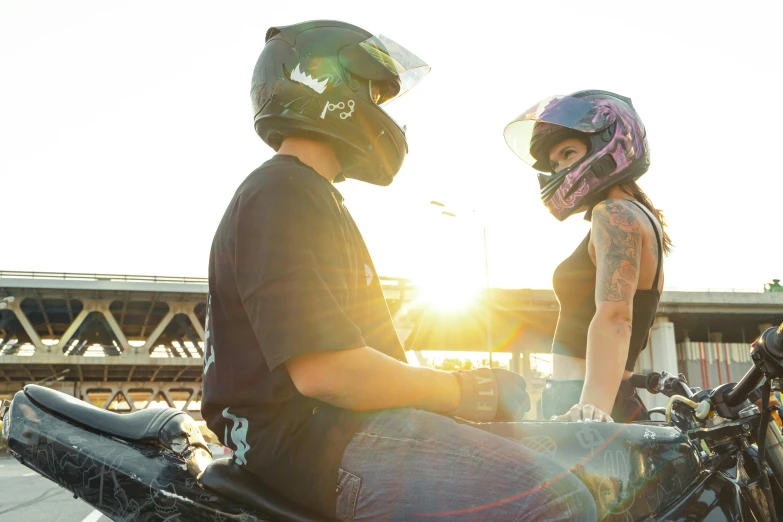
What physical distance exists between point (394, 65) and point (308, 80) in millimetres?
306

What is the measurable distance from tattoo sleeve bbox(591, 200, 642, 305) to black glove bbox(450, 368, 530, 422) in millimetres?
1257

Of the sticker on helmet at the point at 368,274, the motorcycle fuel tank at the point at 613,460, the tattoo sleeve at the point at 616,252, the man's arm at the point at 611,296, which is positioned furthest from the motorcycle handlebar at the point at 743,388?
the sticker on helmet at the point at 368,274

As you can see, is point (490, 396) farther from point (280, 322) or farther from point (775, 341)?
point (775, 341)

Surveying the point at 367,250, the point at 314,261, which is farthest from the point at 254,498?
the point at 367,250

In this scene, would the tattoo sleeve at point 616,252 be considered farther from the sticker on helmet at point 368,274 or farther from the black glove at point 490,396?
the sticker on helmet at point 368,274

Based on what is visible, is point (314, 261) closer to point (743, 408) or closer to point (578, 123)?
point (743, 408)

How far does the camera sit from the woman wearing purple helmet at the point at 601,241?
300 cm

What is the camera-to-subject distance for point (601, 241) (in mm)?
3084

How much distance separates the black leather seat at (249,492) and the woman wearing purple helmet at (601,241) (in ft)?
5.32

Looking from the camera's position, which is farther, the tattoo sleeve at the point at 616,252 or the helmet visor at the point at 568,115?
the helmet visor at the point at 568,115

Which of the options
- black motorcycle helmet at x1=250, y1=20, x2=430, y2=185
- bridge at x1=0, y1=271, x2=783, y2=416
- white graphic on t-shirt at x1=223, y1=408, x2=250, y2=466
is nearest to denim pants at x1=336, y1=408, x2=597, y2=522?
white graphic on t-shirt at x1=223, y1=408, x2=250, y2=466

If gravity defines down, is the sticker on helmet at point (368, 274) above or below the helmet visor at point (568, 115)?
below

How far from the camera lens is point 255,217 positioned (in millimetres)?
1757

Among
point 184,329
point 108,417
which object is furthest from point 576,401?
point 184,329
